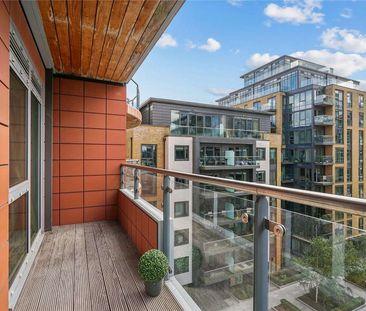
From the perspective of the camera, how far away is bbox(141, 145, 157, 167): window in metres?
10.4

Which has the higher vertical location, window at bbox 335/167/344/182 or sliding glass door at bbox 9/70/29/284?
sliding glass door at bbox 9/70/29/284

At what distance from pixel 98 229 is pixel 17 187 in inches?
74.4

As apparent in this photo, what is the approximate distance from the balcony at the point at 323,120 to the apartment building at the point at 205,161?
14.0 feet

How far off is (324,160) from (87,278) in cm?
1848

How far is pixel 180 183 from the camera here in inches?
85.1

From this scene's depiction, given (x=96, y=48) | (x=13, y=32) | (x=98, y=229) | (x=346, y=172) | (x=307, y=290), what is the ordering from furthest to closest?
1. (x=346, y=172)
2. (x=98, y=229)
3. (x=96, y=48)
4. (x=13, y=32)
5. (x=307, y=290)

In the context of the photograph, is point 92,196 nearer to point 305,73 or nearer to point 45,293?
point 45,293

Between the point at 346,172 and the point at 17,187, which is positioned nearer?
the point at 17,187

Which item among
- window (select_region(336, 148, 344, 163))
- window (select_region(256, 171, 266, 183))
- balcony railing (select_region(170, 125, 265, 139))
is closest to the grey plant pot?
balcony railing (select_region(170, 125, 265, 139))

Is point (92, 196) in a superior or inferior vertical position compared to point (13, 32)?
inferior

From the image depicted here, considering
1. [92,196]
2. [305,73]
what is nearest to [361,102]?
[305,73]

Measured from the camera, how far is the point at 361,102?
18688 millimetres

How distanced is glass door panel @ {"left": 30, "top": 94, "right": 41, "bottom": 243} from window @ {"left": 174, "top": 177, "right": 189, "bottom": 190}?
1.85m

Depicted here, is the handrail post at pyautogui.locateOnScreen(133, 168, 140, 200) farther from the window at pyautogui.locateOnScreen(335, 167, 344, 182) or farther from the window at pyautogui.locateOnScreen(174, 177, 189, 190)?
the window at pyautogui.locateOnScreen(335, 167, 344, 182)
